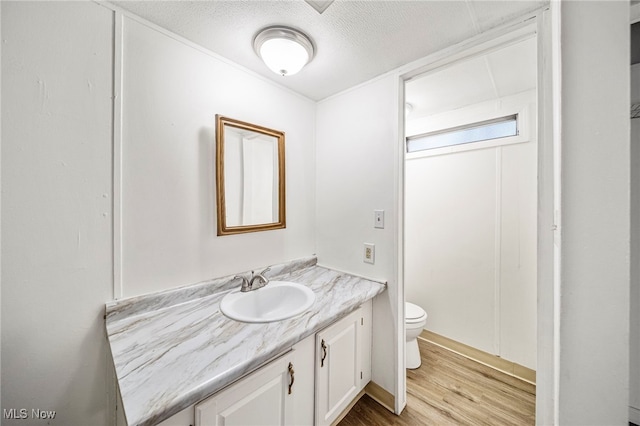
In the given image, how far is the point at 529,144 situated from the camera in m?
1.69

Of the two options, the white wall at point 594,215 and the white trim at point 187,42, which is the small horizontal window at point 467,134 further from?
the white wall at point 594,215

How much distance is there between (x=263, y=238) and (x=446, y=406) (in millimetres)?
1591

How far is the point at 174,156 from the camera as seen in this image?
1174 millimetres

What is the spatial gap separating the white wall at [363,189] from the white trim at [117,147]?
1.22 metres

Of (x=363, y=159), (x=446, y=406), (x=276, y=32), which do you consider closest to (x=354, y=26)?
(x=276, y=32)

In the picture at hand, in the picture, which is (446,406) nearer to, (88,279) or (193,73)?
(88,279)

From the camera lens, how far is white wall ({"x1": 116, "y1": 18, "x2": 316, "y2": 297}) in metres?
1.05

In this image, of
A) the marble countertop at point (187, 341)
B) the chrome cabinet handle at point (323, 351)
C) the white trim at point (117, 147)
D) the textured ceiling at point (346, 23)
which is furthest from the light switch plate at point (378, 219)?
the white trim at point (117, 147)

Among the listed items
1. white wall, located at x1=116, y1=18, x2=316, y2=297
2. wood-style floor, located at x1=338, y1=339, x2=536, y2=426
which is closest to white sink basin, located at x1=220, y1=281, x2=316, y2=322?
white wall, located at x1=116, y1=18, x2=316, y2=297

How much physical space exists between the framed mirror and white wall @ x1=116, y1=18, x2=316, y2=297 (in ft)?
0.19

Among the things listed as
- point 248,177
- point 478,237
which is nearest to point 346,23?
point 248,177

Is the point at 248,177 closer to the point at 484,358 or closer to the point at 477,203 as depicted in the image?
the point at 477,203

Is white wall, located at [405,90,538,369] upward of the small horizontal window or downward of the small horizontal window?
downward

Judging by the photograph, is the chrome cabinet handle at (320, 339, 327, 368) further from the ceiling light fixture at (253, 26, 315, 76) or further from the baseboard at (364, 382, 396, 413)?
the ceiling light fixture at (253, 26, 315, 76)
